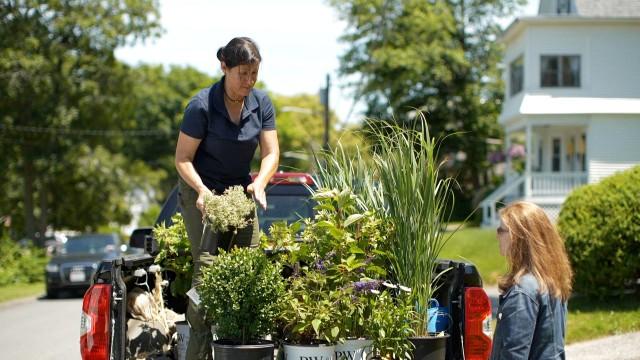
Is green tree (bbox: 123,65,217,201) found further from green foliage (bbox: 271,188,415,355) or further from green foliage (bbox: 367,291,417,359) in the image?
green foliage (bbox: 367,291,417,359)

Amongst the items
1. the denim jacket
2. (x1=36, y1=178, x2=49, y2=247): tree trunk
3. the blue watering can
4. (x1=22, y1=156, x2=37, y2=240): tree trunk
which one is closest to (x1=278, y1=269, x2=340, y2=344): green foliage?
the blue watering can

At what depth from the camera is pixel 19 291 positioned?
2298 cm

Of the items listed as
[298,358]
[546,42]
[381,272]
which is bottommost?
[298,358]

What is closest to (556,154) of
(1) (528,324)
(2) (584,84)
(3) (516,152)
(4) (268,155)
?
(3) (516,152)

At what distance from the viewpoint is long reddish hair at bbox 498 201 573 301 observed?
3752 mm

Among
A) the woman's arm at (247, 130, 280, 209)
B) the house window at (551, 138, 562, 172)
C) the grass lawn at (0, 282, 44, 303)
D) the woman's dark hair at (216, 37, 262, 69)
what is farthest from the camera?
the house window at (551, 138, 562, 172)

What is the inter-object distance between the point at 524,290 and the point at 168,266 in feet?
8.42

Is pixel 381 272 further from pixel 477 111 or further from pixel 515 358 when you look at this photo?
pixel 477 111

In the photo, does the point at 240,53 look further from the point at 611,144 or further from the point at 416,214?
the point at 611,144

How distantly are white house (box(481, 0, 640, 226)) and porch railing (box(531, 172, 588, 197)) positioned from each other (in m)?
0.04

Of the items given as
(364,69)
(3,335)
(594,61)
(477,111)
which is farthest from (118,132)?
(3,335)

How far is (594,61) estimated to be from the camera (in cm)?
3322

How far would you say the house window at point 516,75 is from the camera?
35.0 metres

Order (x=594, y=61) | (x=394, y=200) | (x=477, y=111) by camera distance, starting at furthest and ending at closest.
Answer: (x=477, y=111) < (x=594, y=61) < (x=394, y=200)
